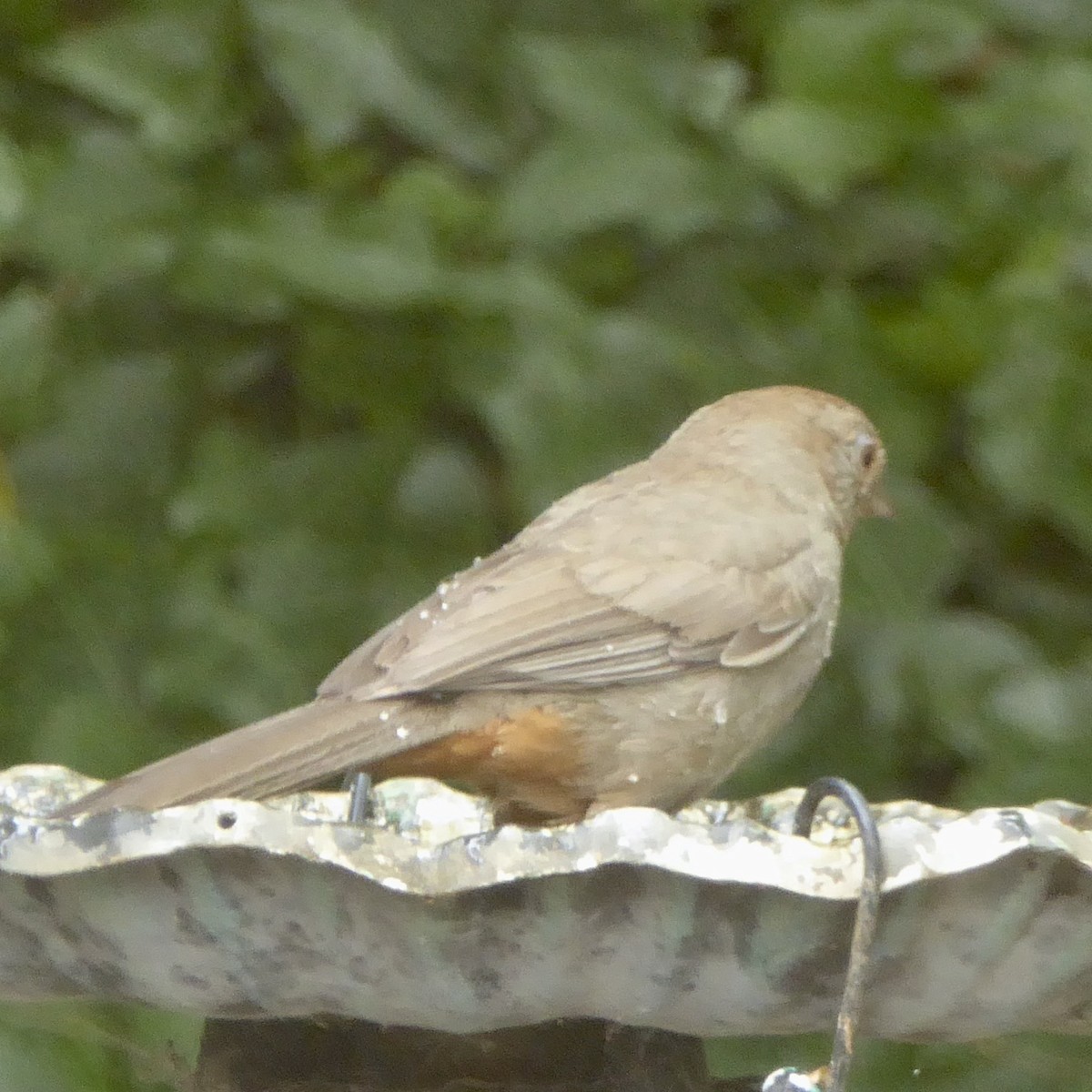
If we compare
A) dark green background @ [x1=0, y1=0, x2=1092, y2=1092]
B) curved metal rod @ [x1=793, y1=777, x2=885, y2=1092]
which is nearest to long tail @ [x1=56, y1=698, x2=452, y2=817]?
curved metal rod @ [x1=793, y1=777, x2=885, y2=1092]

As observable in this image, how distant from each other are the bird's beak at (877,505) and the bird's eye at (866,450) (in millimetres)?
41

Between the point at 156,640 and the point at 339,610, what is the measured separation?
0.27 metres

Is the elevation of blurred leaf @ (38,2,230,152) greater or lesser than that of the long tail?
greater

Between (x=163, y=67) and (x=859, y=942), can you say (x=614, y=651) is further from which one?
(x=163, y=67)

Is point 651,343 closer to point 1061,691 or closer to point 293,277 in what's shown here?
point 293,277

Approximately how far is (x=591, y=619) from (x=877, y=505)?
0.73m

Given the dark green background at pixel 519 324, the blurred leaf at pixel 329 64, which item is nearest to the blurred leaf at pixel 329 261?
the dark green background at pixel 519 324

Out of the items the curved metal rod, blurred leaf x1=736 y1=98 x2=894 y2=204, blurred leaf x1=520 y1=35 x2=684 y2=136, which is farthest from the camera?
blurred leaf x1=520 y1=35 x2=684 y2=136

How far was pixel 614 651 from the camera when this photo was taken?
2.46 meters

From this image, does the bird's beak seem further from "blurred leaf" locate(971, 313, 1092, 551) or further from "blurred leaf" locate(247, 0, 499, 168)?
"blurred leaf" locate(247, 0, 499, 168)

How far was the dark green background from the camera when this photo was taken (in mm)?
2896

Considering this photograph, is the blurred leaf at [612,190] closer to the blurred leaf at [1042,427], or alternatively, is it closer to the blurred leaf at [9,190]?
the blurred leaf at [1042,427]

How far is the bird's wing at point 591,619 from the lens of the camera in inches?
90.1

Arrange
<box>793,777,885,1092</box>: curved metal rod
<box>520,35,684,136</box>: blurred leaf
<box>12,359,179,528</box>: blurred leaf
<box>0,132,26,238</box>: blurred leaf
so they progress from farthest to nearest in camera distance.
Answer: <box>12,359,179,528</box>: blurred leaf
<box>520,35,684,136</box>: blurred leaf
<box>0,132,26,238</box>: blurred leaf
<box>793,777,885,1092</box>: curved metal rod
